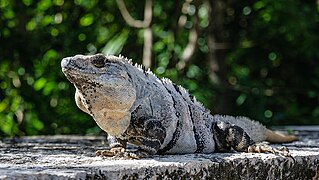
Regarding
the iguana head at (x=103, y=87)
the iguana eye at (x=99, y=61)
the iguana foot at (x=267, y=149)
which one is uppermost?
the iguana eye at (x=99, y=61)

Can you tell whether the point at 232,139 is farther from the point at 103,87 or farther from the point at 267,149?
the point at 103,87

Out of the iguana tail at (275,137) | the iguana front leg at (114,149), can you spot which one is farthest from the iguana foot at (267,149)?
the iguana tail at (275,137)

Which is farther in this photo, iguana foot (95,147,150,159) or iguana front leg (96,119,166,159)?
iguana front leg (96,119,166,159)

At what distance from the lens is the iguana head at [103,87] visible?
2.89m

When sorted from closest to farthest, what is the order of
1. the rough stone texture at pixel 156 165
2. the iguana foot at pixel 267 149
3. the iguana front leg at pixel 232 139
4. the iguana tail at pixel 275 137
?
the rough stone texture at pixel 156 165, the iguana foot at pixel 267 149, the iguana front leg at pixel 232 139, the iguana tail at pixel 275 137

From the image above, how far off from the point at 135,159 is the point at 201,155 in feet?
1.38

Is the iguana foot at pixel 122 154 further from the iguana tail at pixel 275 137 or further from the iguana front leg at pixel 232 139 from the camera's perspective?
the iguana tail at pixel 275 137

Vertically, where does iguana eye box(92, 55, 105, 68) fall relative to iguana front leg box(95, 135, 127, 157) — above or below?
above

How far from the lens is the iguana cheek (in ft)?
9.82

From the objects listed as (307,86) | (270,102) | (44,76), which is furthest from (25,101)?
(307,86)

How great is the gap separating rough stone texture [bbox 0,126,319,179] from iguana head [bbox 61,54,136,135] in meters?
0.20

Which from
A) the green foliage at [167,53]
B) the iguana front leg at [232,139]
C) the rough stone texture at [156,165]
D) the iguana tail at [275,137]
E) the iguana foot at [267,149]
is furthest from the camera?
the green foliage at [167,53]

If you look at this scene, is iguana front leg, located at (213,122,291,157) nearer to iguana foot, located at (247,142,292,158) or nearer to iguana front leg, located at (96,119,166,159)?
iguana foot, located at (247,142,292,158)

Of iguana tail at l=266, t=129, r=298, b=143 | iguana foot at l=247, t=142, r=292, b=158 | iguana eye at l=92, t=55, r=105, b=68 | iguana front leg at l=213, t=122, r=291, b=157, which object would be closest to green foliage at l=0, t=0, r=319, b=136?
iguana tail at l=266, t=129, r=298, b=143
